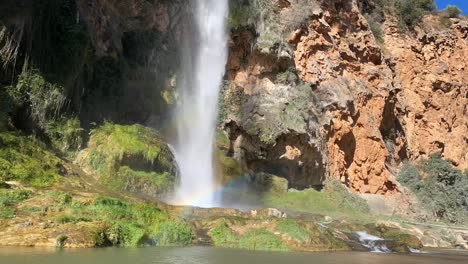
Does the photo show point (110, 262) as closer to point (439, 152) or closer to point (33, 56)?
point (33, 56)

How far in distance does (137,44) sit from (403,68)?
24.8 meters

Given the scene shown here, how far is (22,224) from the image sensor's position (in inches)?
423

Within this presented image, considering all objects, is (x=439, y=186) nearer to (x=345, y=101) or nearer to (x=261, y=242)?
(x=345, y=101)

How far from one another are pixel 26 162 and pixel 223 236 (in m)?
6.53

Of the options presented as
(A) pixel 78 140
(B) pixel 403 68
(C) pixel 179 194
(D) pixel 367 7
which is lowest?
(C) pixel 179 194

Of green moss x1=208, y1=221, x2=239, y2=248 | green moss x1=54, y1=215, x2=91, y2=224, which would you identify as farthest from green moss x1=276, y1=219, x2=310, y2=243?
green moss x1=54, y1=215, x2=91, y2=224

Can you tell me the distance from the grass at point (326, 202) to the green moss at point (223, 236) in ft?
37.2

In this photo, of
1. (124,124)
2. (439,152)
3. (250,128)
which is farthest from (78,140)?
(439,152)

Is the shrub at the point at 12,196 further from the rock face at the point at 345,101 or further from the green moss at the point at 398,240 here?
the rock face at the point at 345,101

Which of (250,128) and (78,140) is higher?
(250,128)

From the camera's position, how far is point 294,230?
13.5 m

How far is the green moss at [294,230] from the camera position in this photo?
1332cm

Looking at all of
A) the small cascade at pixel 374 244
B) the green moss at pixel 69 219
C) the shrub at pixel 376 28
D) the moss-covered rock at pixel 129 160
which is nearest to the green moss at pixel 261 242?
the small cascade at pixel 374 244

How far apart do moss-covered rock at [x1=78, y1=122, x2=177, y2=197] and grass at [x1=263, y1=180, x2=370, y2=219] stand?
21.0 feet
